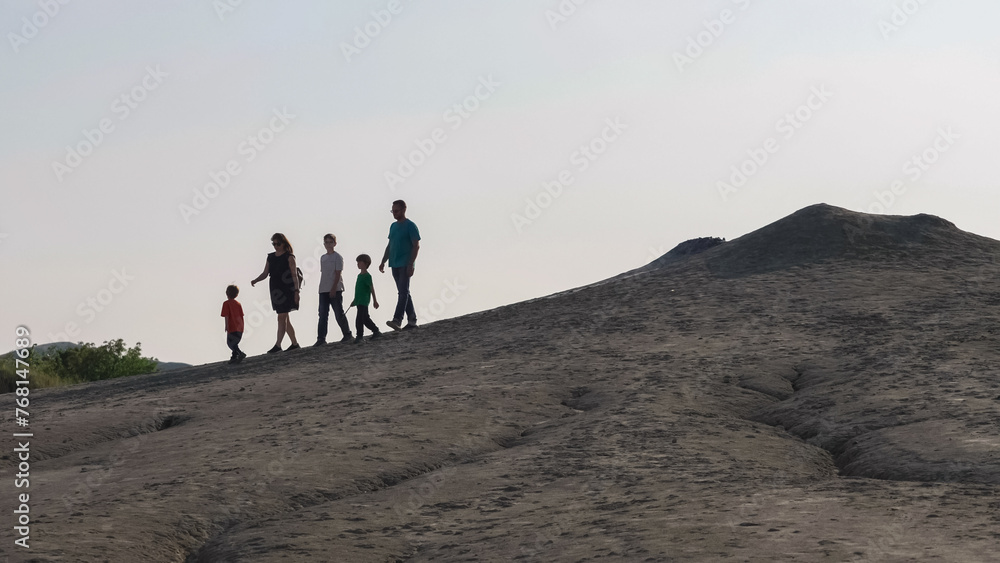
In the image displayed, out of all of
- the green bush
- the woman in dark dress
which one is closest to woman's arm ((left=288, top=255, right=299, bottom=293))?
the woman in dark dress

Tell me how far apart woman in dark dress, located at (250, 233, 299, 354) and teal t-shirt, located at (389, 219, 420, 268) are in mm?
1376

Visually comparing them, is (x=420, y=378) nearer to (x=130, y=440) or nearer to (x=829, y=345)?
(x=130, y=440)

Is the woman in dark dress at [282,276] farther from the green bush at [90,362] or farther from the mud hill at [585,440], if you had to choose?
the green bush at [90,362]

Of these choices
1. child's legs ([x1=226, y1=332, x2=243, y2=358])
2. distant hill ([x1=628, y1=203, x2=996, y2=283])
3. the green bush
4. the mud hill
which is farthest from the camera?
the green bush

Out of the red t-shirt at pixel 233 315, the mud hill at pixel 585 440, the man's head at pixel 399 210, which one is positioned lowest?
the mud hill at pixel 585 440

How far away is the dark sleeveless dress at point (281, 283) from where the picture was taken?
562 inches

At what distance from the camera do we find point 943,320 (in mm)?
11539

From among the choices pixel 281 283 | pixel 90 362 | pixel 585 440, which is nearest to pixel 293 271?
pixel 281 283

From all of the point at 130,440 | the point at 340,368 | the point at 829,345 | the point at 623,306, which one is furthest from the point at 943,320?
the point at 130,440

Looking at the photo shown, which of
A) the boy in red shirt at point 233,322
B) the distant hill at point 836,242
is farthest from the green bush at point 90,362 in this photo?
the distant hill at point 836,242

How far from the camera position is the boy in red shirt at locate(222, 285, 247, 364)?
14.3m

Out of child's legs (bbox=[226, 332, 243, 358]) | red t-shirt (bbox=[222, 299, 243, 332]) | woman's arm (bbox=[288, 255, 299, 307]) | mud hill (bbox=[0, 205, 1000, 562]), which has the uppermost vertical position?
woman's arm (bbox=[288, 255, 299, 307])

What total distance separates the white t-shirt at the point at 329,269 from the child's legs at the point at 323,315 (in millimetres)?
117

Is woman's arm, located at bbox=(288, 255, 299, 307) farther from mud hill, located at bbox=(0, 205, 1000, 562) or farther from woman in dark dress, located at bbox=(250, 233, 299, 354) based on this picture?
mud hill, located at bbox=(0, 205, 1000, 562)
